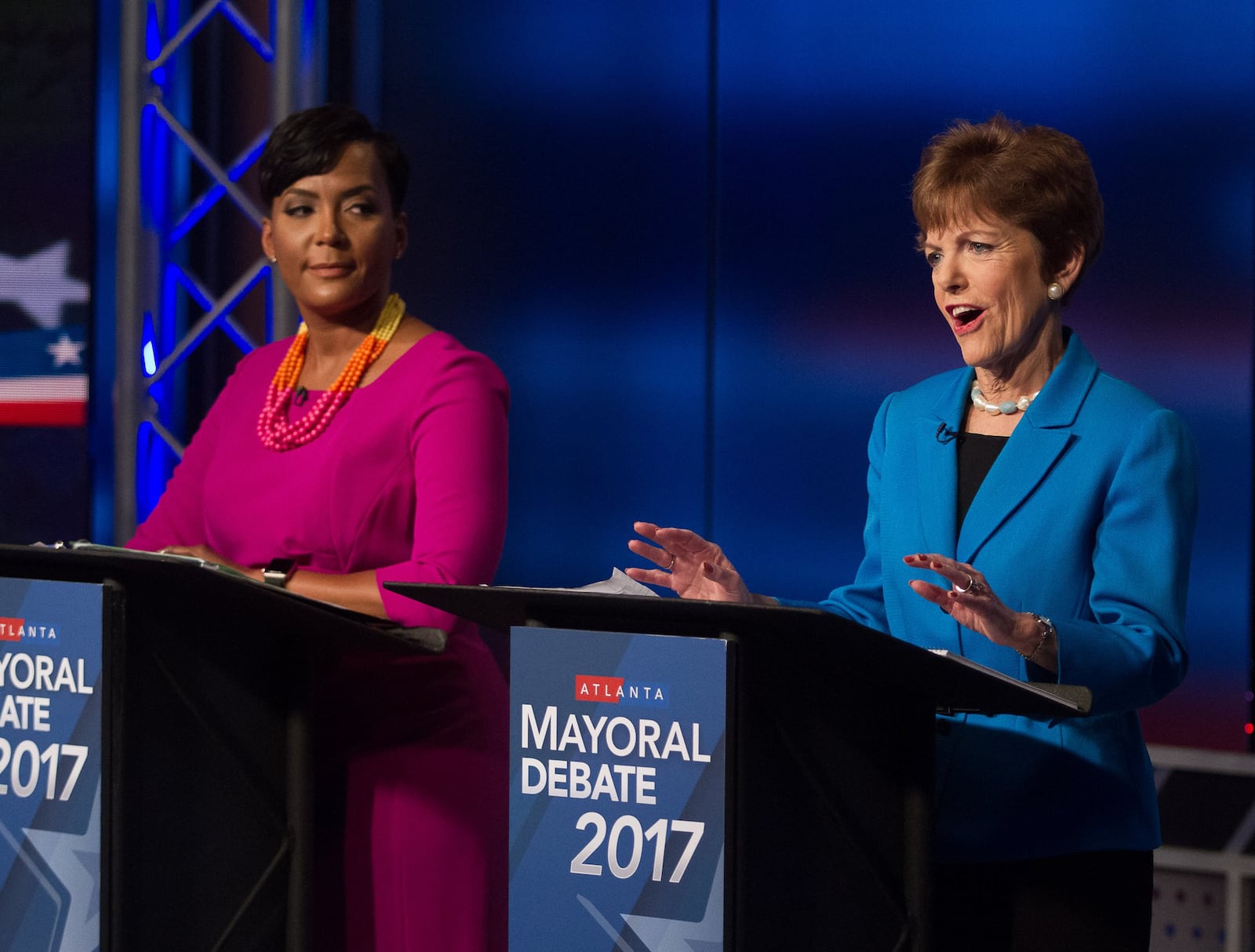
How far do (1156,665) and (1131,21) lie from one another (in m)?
2.34

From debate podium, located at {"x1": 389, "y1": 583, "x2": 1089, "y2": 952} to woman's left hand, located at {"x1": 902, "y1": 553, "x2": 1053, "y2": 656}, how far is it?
0.07 m

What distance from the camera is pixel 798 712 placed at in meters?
1.58

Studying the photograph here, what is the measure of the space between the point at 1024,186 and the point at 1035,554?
1.57 ft

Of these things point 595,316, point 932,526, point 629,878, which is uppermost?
point 595,316

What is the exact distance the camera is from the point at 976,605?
62.4 inches

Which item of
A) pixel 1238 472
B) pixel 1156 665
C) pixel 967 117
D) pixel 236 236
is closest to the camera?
pixel 1156 665

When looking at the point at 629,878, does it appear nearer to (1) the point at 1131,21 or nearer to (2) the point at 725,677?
(2) the point at 725,677

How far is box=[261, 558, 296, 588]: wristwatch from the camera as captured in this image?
2.38 meters

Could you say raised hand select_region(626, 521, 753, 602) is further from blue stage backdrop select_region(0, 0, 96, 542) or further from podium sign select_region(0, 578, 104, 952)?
blue stage backdrop select_region(0, 0, 96, 542)

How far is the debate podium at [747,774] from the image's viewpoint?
1.50 meters

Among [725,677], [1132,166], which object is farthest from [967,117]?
[725,677]

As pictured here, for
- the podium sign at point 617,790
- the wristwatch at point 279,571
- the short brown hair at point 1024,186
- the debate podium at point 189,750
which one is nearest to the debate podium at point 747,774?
the podium sign at point 617,790

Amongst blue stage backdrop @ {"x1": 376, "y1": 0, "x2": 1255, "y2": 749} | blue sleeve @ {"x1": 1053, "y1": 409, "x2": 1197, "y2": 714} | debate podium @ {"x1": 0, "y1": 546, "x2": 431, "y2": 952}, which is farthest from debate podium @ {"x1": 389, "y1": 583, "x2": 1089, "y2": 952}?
Answer: blue stage backdrop @ {"x1": 376, "y1": 0, "x2": 1255, "y2": 749}

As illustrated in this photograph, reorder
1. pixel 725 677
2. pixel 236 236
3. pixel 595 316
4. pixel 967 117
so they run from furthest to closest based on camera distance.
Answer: pixel 236 236, pixel 595 316, pixel 967 117, pixel 725 677
